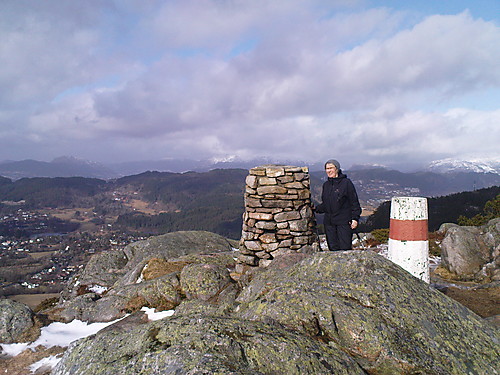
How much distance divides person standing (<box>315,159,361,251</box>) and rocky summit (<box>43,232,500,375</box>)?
3.07m

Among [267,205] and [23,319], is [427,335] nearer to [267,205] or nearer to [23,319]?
[267,205]

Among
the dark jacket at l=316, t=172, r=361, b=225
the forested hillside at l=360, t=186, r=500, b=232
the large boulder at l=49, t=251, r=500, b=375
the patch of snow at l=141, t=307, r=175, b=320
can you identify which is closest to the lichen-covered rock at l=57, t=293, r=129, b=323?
the patch of snow at l=141, t=307, r=175, b=320

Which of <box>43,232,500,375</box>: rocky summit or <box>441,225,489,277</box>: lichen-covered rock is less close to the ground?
<box>43,232,500,375</box>: rocky summit

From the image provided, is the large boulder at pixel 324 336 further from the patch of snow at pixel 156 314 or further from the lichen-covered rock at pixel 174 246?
the lichen-covered rock at pixel 174 246

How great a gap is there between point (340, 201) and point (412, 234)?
238cm

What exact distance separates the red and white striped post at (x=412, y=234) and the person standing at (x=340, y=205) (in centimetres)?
183

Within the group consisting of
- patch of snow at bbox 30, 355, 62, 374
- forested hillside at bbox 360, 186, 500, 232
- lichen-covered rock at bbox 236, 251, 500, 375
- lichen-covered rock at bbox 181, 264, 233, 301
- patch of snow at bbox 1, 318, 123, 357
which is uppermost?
lichen-covered rock at bbox 236, 251, 500, 375

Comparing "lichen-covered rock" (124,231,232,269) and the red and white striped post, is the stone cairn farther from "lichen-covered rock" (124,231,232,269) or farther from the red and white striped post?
"lichen-covered rock" (124,231,232,269)

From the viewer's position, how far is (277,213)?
33.8 ft

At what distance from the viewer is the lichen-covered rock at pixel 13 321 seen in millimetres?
9078

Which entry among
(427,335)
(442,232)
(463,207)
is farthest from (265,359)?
(463,207)

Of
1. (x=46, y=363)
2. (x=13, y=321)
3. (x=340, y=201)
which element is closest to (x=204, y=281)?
(x=46, y=363)

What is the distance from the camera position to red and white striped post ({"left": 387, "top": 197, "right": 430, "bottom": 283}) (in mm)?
6512

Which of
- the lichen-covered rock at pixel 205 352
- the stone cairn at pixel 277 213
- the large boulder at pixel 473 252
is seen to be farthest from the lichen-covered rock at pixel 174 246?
the lichen-covered rock at pixel 205 352
